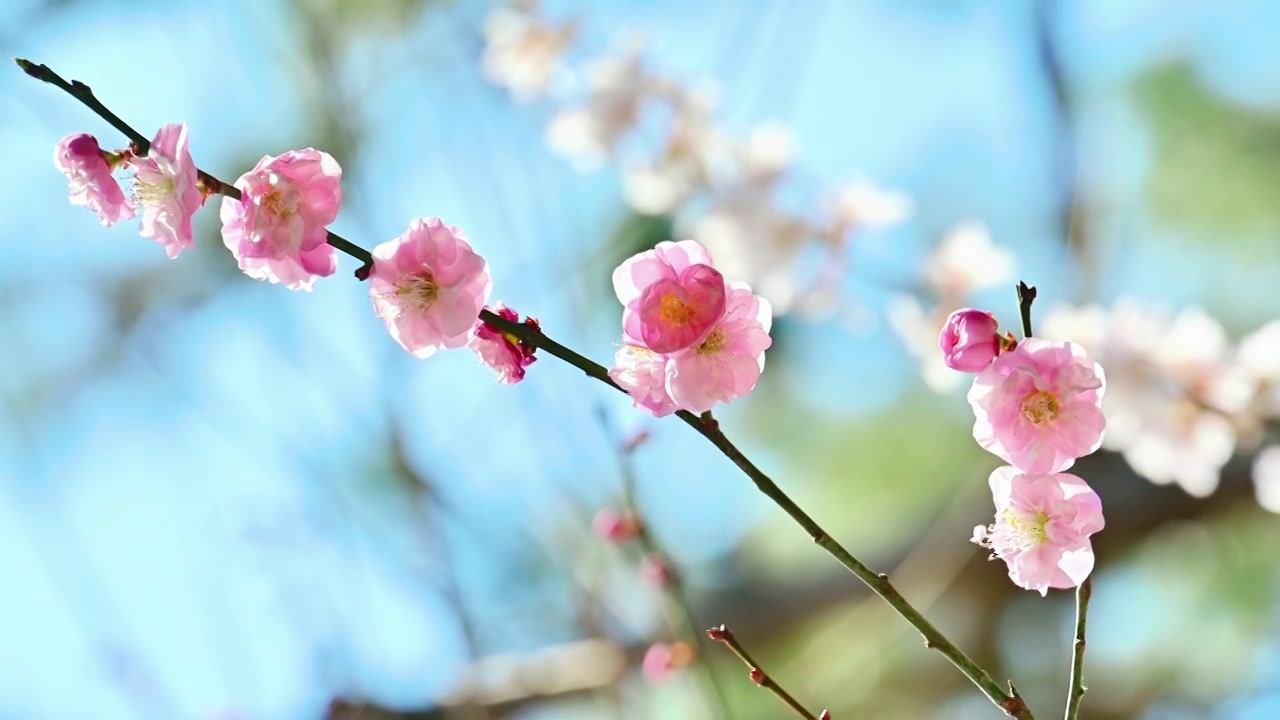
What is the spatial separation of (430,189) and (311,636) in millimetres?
678

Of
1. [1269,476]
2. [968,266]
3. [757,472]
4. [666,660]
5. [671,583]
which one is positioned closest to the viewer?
[757,472]

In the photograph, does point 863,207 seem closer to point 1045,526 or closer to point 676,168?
point 676,168

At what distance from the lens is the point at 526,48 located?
137 centimetres

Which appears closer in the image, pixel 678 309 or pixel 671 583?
pixel 678 309

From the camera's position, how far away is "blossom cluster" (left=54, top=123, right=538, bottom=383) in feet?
1.36

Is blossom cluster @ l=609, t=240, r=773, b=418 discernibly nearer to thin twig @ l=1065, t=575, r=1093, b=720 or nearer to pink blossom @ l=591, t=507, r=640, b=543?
thin twig @ l=1065, t=575, r=1093, b=720

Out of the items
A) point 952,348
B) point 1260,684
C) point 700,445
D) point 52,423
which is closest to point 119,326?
point 52,423

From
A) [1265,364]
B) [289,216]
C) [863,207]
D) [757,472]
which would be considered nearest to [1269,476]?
[1265,364]

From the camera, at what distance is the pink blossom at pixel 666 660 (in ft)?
2.72

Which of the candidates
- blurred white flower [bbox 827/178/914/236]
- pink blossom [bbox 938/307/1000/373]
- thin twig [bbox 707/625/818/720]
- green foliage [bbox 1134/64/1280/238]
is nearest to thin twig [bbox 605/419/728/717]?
thin twig [bbox 707/625/818/720]

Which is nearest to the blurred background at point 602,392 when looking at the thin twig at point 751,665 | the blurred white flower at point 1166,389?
the blurred white flower at point 1166,389

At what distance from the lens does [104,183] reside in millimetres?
436

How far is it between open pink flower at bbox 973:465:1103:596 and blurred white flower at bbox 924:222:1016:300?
0.73 meters

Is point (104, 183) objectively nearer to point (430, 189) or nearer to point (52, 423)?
point (430, 189)
